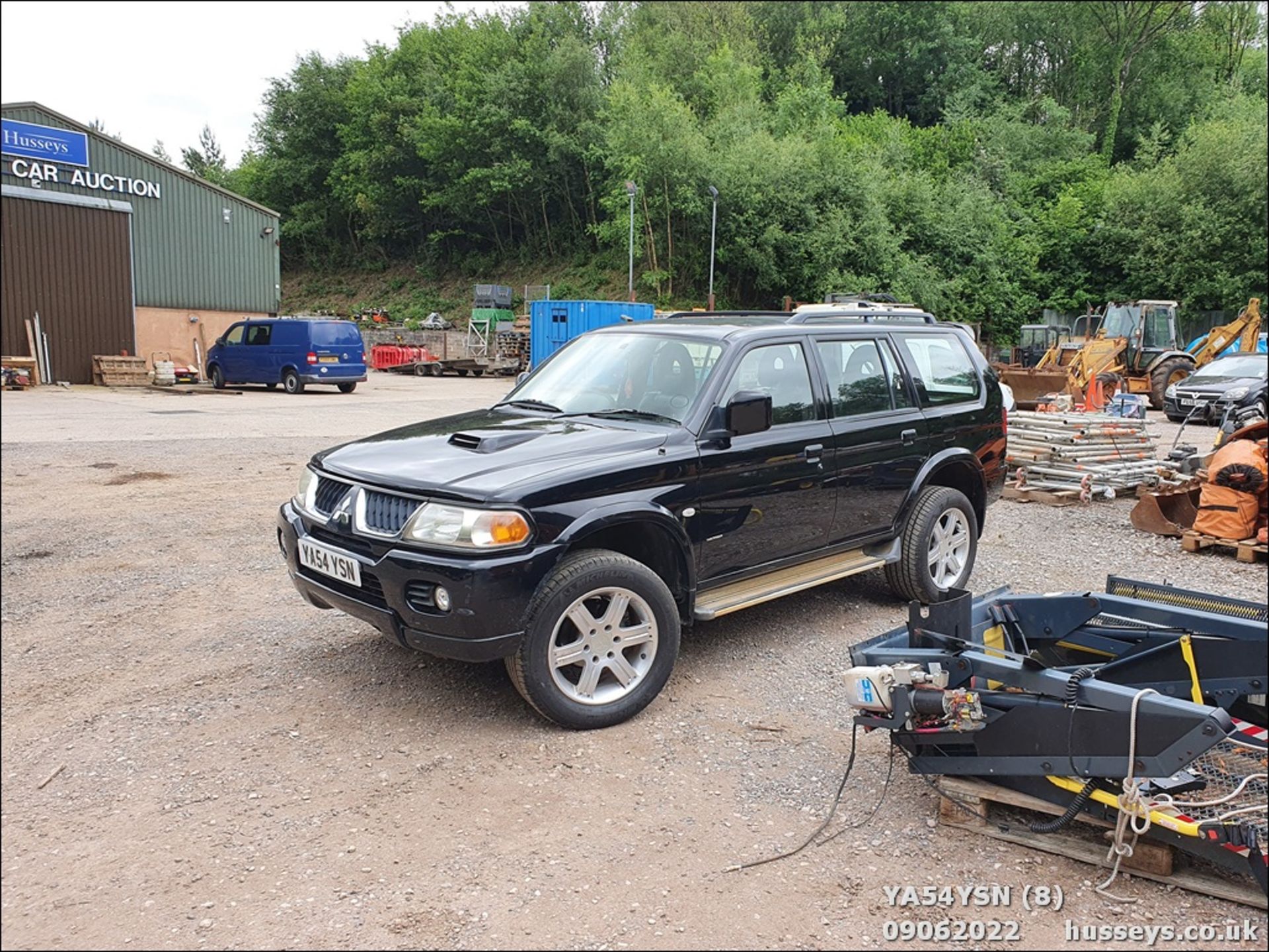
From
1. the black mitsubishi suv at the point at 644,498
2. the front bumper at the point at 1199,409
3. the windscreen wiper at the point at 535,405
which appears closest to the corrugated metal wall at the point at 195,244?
the windscreen wiper at the point at 535,405

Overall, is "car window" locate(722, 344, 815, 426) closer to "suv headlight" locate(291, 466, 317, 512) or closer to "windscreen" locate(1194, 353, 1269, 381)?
"suv headlight" locate(291, 466, 317, 512)

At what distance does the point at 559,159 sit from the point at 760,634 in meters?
43.3

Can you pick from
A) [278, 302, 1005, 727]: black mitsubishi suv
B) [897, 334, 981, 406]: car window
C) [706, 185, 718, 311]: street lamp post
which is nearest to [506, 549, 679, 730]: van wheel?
[278, 302, 1005, 727]: black mitsubishi suv

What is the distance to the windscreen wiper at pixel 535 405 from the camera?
16.5 feet

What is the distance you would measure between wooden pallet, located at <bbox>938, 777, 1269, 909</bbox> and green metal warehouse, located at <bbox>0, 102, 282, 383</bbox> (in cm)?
314

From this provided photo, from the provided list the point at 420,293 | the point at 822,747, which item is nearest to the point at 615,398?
the point at 822,747

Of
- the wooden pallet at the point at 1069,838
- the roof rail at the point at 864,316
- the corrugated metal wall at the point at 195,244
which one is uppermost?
the corrugated metal wall at the point at 195,244

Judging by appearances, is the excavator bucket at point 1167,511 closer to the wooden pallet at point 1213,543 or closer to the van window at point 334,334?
the wooden pallet at point 1213,543

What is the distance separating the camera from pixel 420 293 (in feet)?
163

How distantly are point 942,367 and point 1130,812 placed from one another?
146 inches

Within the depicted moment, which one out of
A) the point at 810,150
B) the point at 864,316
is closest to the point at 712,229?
the point at 810,150

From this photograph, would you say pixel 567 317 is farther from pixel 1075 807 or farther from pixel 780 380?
pixel 1075 807

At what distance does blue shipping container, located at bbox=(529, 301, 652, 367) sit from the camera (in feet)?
95.3

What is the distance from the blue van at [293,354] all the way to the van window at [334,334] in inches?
0.6
